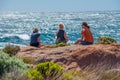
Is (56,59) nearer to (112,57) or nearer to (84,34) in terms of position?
(112,57)

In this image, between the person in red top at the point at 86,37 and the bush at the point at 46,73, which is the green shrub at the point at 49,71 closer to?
the bush at the point at 46,73

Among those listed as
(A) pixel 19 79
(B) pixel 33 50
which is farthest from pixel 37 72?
(B) pixel 33 50

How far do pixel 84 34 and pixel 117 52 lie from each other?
2.82 metres

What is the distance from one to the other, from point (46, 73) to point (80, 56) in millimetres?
4858

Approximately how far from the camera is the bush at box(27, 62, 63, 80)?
926 centimetres

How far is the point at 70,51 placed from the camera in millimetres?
15070

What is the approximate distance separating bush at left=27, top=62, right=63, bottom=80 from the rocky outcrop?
3.36 meters

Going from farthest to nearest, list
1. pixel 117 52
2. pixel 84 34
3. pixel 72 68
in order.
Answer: pixel 84 34 → pixel 117 52 → pixel 72 68

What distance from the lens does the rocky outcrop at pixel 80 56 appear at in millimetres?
13695

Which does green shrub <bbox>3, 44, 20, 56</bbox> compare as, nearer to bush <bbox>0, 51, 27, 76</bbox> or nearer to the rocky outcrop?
the rocky outcrop

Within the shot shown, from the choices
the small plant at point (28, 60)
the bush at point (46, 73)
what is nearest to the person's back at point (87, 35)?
the small plant at point (28, 60)

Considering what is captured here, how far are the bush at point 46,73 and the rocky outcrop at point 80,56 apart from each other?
336 cm

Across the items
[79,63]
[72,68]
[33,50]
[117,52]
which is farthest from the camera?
[33,50]

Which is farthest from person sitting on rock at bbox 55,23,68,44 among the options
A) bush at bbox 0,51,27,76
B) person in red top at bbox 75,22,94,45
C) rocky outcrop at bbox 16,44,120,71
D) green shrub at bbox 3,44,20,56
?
bush at bbox 0,51,27,76
